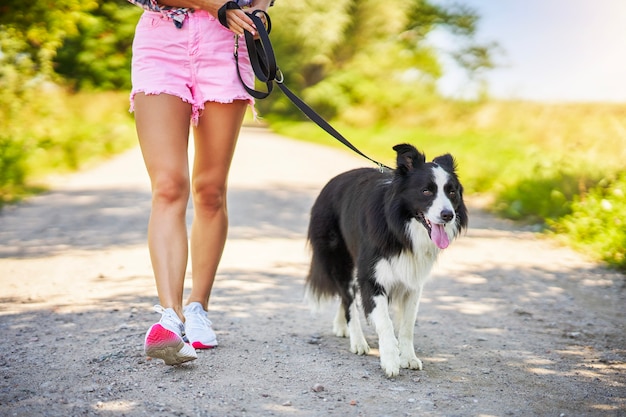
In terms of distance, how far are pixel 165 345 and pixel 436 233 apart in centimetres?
142

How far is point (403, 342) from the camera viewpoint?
11.5ft

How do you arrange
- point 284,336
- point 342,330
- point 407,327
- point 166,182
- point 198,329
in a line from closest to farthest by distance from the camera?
point 166,182 → point 198,329 → point 407,327 → point 284,336 → point 342,330

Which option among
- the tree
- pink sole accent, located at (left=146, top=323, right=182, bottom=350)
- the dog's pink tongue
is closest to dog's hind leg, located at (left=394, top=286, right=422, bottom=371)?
the dog's pink tongue

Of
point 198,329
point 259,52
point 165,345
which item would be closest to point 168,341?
point 165,345

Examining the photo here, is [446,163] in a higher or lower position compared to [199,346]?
higher

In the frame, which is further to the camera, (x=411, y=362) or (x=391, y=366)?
(x=411, y=362)

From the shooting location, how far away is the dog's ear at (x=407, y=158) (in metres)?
3.43

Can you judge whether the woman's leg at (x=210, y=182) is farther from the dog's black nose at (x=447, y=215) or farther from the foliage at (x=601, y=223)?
the foliage at (x=601, y=223)

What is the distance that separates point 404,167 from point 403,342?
93 cm

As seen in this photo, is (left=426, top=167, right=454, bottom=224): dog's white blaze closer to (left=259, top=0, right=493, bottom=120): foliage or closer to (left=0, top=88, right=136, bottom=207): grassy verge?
(left=0, top=88, right=136, bottom=207): grassy verge

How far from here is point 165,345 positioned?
9.31 ft

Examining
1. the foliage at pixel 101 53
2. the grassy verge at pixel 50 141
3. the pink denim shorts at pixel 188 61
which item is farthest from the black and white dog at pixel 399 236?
the foliage at pixel 101 53

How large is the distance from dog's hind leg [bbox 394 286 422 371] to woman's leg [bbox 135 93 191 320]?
1170mm

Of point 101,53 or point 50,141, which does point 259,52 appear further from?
point 101,53
